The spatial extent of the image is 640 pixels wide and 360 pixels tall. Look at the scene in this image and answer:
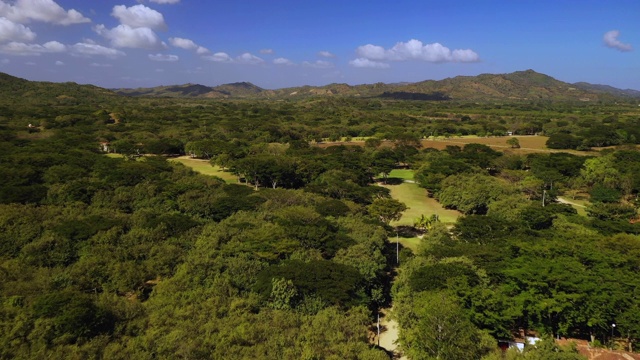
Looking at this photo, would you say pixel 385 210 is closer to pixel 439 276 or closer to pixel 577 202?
pixel 439 276

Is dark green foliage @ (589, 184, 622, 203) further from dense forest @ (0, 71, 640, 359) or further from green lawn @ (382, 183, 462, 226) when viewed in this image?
green lawn @ (382, 183, 462, 226)

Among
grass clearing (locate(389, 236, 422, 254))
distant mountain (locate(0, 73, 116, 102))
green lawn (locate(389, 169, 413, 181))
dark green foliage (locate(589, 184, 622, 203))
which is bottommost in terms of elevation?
grass clearing (locate(389, 236, 422, 254))

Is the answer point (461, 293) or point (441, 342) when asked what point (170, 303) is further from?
point (461, 293)

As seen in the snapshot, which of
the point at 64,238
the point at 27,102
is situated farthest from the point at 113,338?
the point at 27,102

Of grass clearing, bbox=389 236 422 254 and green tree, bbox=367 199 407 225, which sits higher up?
green tree, bbox=367 199 407 225

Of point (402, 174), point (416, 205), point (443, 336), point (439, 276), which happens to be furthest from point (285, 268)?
point (402, 174)

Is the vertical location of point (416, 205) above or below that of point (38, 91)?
below

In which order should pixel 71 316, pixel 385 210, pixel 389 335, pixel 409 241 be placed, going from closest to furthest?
pixel 71 316
pixel 389 335
pixel 409 241
pixel 385 210

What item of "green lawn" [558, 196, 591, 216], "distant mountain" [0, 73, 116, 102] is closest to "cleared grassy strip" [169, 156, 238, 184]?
"green lawn" [558, 196, 591, 216]
